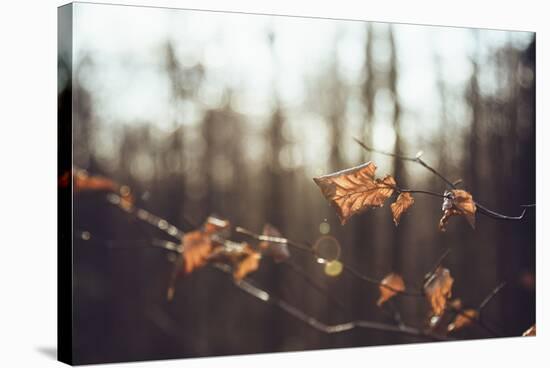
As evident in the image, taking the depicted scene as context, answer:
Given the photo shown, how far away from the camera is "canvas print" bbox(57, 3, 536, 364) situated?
303 cm

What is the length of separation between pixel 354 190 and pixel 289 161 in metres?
3.61

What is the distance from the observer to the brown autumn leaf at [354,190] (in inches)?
65.9

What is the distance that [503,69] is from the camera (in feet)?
12.6

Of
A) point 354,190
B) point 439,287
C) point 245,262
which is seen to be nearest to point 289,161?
point 245,262

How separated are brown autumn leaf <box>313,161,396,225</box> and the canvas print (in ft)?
1.34

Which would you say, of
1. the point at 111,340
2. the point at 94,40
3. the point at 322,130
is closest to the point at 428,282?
the point at 94,40

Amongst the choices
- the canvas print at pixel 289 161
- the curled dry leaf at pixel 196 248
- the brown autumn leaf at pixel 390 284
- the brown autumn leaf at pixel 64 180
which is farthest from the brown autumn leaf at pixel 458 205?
the brown autumn leaf at pixel 64 180

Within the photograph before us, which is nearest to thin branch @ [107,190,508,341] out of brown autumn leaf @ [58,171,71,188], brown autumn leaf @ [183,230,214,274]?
brown autumn leaf @ [183,230,214,274]

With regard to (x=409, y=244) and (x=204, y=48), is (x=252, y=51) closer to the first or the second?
(x=204, y=48)

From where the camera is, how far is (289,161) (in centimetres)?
529

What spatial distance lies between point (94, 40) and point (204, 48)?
689 mm

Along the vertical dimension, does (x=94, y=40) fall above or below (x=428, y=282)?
above

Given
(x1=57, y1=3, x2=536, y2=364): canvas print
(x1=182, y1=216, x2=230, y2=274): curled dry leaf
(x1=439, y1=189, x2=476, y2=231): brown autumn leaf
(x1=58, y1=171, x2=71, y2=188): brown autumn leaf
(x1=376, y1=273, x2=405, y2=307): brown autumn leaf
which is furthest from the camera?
(x1=57, y1=3, x2=536, y2=364): canvas print

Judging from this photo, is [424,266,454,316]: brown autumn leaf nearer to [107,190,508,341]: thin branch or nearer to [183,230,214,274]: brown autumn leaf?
[107,190,508,341]: thin branch
